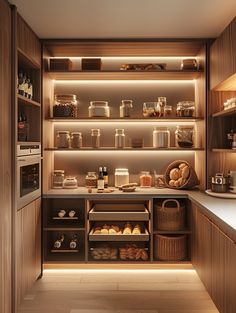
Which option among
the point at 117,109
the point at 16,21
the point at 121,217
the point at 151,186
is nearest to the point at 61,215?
the point at 121,217

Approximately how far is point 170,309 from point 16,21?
244cm

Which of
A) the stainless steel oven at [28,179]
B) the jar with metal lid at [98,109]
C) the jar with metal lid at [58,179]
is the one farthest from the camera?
the jar with metal lid at [58,179]

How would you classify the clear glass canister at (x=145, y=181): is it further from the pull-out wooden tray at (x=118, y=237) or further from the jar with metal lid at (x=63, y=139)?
the jar with metal lid at (x=63, y=139)

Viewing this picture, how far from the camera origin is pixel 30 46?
312 cm

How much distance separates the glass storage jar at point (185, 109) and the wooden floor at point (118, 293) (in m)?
1.57

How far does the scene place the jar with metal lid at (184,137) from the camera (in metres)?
3.74

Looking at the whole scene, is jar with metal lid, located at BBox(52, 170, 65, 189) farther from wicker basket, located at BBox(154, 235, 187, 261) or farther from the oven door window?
wicker basket, located at BBox(154, 235, 187, 261)

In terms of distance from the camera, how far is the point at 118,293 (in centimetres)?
305

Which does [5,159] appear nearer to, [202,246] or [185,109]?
[202,246]

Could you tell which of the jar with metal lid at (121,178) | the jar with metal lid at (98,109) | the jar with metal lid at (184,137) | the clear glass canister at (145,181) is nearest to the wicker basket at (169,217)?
the clear glass canister at (145,181)

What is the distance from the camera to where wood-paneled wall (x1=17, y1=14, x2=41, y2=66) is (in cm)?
279

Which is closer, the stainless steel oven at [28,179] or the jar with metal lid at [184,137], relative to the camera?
the stainless steel oven at [28,179]

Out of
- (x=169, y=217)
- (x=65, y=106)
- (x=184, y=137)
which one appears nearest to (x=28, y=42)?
(x=65, y=106)

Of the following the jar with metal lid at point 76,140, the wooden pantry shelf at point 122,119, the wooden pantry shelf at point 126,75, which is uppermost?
the wooden pantry shelf at point 126,75
